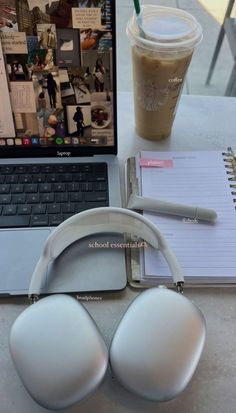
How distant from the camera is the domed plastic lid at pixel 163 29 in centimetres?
50

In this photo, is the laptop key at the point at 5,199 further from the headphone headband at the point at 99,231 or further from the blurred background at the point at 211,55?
the blurred background at the point at 211,55

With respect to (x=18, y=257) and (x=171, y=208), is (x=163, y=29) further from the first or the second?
(x=18, y=257)

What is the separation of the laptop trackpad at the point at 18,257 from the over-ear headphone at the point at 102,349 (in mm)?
64

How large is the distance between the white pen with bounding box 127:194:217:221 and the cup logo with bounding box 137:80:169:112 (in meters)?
0.14

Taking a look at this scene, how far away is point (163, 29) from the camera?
0.52 metres

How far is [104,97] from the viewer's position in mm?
509

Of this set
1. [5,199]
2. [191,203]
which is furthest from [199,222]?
[5,199]

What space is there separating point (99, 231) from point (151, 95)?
0.69 ft

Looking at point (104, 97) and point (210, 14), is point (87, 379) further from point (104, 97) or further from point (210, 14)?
Answer: point (210, 14)

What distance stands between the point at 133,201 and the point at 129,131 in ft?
0.53

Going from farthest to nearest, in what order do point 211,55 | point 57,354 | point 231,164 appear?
point 211,55 → point 231,164 → point 57,354

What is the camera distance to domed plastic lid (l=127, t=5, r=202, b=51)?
50cm

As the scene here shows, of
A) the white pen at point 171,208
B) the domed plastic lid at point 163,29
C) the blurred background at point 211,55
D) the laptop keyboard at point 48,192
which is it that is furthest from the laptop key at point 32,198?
the blurred background at point 211,55

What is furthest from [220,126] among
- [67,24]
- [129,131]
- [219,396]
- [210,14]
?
[210,14]
